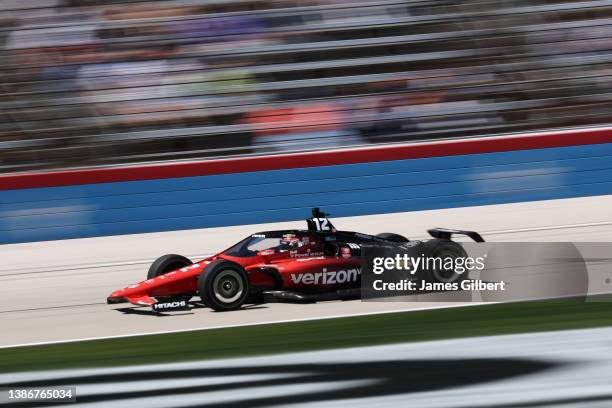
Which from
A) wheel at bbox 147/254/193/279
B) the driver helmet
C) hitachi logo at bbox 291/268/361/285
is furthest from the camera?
wheel at bbox 147/254/193/279

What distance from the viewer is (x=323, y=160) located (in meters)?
13.4

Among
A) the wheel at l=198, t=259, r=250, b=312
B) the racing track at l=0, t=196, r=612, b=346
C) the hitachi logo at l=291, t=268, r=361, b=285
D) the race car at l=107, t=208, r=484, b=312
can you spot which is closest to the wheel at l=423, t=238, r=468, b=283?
the race car at l=107, t=208, r=484, b=312

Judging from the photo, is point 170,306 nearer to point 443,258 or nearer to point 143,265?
point 443,258

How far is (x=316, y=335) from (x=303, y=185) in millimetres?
6988

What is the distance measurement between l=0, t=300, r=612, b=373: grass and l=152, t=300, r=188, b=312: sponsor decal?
0.73 metres

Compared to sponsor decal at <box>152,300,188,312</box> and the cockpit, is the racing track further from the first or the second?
the cockpit

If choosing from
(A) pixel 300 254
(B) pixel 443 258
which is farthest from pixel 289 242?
(B) pixel 443 258

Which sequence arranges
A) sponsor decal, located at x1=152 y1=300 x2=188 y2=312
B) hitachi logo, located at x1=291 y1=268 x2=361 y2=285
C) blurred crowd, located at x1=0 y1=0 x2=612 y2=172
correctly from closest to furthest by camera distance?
sponsor decal, located at x1=152 y1=300 x2=188 y2=312 → hitachi logo, located at x1=291 y1=268 x2=361 y2=285 → blurred crowd, located at x1=0 y1=0 x2=612 y2=172

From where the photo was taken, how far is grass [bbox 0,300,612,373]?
6012mm

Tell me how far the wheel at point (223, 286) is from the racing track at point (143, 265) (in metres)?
0.09

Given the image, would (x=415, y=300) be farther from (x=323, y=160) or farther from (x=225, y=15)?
(x=225, y=15)

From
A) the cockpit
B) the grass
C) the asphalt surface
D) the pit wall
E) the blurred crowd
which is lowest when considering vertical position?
the asphalt surface

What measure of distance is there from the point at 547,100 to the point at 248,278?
9.05 meters

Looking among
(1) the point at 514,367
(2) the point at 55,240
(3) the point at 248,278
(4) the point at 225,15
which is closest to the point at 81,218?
(2) the point at 55,240
